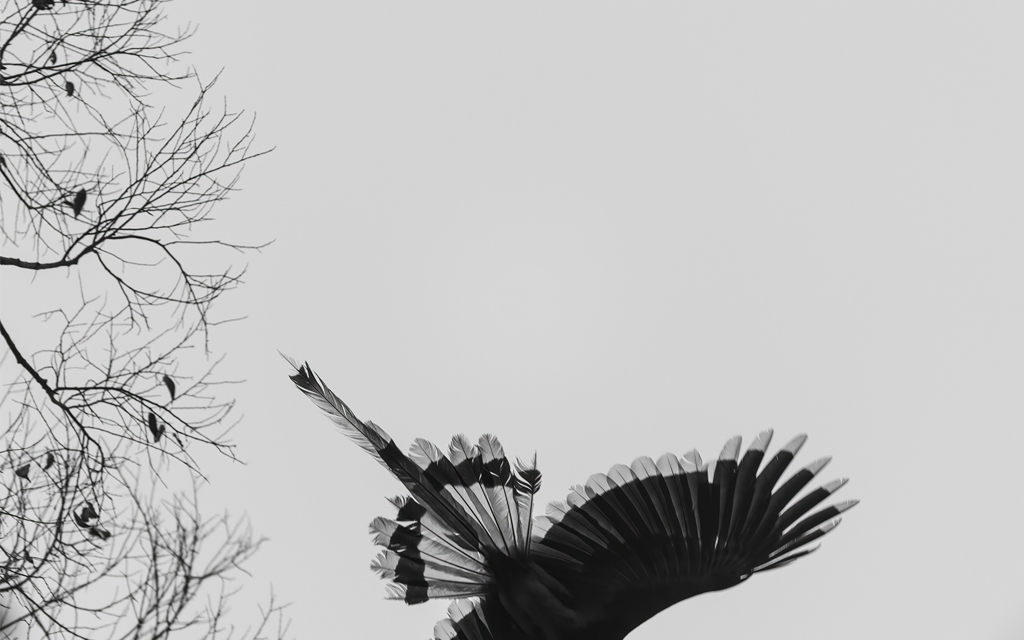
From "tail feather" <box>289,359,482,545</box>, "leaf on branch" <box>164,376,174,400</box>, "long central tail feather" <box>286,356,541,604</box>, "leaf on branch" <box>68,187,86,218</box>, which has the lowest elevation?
"long central tail feather" <box>286,356,541,604</box>

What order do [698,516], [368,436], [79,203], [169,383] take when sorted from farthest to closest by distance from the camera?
[698,516] → [368,436] → [169,383] → [79,203]

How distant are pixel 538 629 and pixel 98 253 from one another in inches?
112

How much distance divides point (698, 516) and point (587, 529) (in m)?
0.58

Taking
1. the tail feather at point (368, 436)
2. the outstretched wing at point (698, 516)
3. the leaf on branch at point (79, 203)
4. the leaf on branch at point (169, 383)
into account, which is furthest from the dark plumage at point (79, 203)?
the outstretched wing at point (698, 516)

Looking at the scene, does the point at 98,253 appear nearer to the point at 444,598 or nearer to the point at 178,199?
the point at 178,199

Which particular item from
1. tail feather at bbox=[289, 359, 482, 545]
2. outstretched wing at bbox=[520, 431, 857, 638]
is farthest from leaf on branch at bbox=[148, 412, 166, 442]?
outstretched wing at bbox=[520, 431, 857, 638]

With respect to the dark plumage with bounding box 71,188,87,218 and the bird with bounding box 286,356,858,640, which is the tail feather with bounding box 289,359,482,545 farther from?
the dark plumage with bounding box 71,188,87,218

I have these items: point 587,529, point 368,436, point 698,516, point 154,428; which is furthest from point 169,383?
point 698,516

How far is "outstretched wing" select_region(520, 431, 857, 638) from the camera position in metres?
4.05

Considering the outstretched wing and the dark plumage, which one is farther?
the outstretched wing

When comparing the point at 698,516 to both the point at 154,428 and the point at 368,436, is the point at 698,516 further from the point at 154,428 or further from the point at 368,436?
the point at 154,428

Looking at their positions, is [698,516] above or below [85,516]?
below

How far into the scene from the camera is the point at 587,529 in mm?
4227

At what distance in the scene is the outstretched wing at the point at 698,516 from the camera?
13.3 feet
